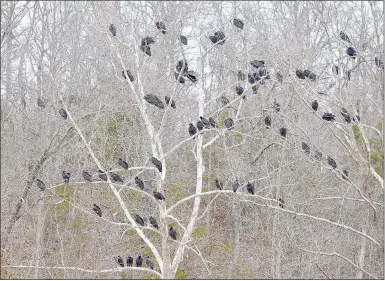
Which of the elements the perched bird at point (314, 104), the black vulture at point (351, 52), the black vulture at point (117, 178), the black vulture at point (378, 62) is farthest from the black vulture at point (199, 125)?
the black vulture at point (378, 62)

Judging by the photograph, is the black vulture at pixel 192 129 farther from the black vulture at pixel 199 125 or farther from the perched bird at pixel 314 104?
the perched bird at pixel 314 104

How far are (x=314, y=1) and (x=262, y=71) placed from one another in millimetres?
911

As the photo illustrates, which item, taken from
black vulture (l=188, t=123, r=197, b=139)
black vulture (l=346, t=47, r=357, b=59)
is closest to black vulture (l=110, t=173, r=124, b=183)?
black vulture (l=188, t=123, r=197, b=139)

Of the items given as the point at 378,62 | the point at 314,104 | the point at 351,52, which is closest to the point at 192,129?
the point at 314,104

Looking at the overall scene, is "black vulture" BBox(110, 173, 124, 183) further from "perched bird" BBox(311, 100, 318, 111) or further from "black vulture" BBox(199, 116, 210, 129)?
"perched bird" BBox(311, 100, 318, 111)

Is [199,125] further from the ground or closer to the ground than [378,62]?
closer to the ground

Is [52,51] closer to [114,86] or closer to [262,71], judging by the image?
[114,86]

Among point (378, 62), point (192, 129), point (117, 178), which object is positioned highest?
point (378, 62)

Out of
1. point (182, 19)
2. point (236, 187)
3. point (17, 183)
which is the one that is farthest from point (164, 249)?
point (182, 19)

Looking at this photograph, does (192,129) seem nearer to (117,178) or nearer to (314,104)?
(117,178)

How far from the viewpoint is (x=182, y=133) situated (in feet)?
28.0

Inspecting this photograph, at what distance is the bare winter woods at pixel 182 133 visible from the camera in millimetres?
5754

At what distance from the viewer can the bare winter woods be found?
5754 mm

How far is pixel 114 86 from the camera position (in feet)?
27.8
